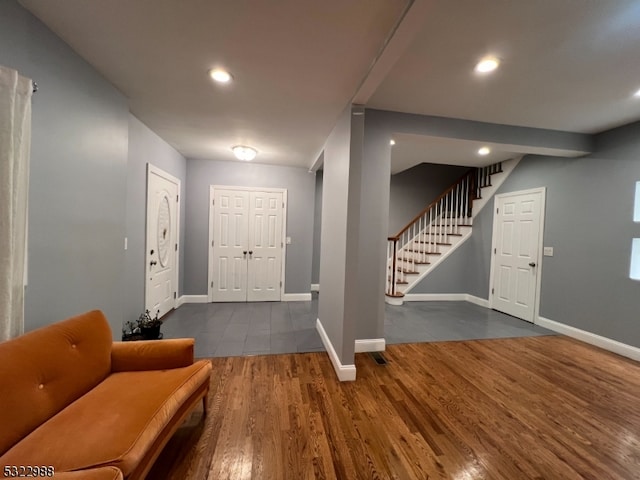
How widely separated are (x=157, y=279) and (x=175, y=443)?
2490 mm

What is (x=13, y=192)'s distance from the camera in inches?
52.7

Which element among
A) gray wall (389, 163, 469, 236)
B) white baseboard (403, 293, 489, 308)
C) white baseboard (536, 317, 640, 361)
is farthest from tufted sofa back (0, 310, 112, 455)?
gray wall (389, 163, 469, 236)

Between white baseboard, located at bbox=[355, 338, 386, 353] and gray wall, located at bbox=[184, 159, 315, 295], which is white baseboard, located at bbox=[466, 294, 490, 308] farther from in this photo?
gray wall, located at bbox=[184, 159, 315, 295]

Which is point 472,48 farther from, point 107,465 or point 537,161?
point 537,161

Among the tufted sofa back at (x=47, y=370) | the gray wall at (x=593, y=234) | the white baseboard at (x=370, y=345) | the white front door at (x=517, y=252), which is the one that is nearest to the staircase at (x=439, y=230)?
the white front door at (x=517, y=252)

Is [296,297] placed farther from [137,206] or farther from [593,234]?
[593,234]

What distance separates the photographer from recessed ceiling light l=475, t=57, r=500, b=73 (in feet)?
6.07

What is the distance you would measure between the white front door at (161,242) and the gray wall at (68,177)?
37.2 inches

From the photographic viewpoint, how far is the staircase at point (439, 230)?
193 inches

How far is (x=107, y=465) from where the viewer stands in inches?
39.8

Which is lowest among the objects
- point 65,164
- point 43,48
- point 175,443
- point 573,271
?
point 175,443

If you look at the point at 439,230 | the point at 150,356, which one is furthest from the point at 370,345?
the point at 439,230

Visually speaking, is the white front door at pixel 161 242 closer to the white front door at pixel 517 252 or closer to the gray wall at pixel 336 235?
the gray wall at pixel 336 235

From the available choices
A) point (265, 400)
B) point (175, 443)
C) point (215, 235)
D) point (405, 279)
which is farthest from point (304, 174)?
point (175, 443)
